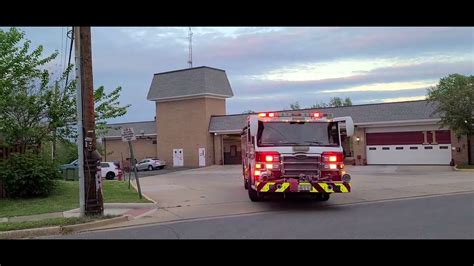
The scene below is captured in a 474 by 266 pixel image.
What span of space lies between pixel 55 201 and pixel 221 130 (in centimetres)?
3068

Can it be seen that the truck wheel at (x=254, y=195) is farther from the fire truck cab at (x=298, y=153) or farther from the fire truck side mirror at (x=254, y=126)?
the fire truck side mirror at (x=254, y=126)

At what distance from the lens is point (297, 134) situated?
14.0m

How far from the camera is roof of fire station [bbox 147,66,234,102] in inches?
1870

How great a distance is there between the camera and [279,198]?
16.2m

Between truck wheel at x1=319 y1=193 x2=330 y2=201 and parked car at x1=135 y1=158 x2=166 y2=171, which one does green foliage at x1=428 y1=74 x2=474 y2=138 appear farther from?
parked car at x1=135 y1=158 x2=166 y2=171

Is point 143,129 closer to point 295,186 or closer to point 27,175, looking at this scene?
point 27,175

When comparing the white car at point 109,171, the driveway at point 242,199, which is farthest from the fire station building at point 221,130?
the driveway at point 242,199

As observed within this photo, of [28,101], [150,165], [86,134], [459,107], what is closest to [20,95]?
[28,101]

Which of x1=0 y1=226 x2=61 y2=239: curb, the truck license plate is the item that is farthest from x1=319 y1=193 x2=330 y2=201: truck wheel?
x1=0 y1=226 x2=61 y2=239: curb

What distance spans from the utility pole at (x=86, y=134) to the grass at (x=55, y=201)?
207 cm

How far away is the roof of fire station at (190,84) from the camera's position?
47500 mm
